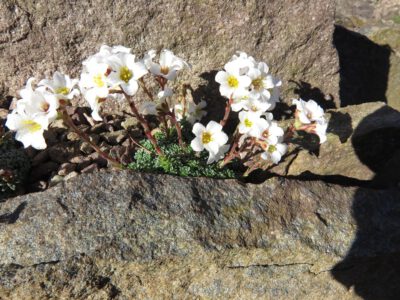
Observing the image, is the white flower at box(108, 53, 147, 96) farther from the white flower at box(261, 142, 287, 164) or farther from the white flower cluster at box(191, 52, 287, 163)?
the white flower at box(261, 142, 287, 164)

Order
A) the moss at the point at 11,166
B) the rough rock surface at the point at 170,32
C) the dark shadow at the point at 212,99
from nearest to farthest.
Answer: the moss at the point at 11,166 → the rough rock surface at the point at 170,32 → the dark shadow at the point at 212,99

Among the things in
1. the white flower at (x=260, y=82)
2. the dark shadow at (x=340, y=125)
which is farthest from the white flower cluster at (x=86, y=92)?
the dark shadow at (x=340, y=125)

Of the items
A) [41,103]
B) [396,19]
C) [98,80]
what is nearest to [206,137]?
[98,80]

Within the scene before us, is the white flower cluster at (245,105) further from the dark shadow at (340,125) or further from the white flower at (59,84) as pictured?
the white flower at (59,84)

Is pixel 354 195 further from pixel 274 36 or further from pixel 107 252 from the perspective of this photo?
pixel 107 252

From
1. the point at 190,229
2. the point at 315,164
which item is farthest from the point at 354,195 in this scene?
the point at 190,229
